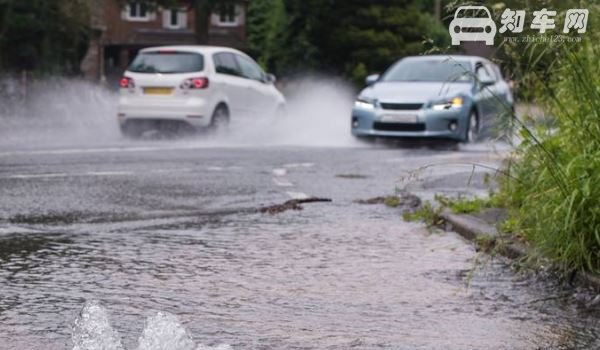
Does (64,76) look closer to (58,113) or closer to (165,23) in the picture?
(58,113)

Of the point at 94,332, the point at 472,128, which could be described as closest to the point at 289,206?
the point at 94,332

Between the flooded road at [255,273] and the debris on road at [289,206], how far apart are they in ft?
0.57

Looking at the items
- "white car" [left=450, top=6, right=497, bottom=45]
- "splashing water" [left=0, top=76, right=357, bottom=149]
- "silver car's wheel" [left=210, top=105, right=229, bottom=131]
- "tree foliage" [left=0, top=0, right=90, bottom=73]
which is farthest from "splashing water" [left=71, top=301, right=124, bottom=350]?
"tree foliage" [left=0, top=0, right=90, bottom=73]

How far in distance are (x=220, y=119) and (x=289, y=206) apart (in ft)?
36.1

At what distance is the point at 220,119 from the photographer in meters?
22.8

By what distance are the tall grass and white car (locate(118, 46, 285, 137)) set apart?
1334cm

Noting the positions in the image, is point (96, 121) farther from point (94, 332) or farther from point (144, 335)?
point (144, 335)

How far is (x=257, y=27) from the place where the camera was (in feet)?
219

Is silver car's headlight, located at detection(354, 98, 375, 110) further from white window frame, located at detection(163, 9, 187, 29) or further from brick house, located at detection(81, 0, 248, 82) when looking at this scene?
white window frame, located at detection(163, 9, 187, 29)

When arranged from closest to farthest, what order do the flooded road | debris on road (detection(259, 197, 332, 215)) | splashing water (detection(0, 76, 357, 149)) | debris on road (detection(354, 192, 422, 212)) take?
the flooded road < debris on road (detection(259, 197, 332, 215)) < debris on road (detection(354, 192, 422, 212)) < splashing water (detection(0, 76, 357, 149))

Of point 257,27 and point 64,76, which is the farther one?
point 257,27

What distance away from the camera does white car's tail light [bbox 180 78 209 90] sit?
2230cm

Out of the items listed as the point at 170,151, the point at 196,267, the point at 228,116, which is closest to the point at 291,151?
the point at 170,151

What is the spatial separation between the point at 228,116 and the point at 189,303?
1604 cm
